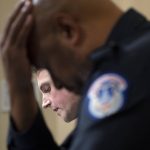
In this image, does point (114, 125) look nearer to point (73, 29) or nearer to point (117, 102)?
point (117, 102)

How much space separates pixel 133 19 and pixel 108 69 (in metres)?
0.12

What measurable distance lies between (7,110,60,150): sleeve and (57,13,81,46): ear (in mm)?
175

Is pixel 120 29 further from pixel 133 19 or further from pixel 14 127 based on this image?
pixel 14 127

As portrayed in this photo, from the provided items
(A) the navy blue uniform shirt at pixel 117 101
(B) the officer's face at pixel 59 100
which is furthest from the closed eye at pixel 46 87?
(A) the navy blue uniform shirt at pixel 117 101

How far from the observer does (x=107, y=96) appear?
0.64 m

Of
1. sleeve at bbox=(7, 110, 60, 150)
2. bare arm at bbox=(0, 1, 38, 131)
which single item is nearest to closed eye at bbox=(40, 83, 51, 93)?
sleeve at bbox=(7, 110, 60, 150)

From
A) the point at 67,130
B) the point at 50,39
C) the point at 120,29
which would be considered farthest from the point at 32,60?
the point at 67,130

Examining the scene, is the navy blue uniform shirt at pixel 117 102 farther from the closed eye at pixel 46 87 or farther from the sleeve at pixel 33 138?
the closed eye at pixel 46 87

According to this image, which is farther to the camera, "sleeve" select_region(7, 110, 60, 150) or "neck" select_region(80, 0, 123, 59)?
"sleeve" select_region(7, 110, 60, 150)

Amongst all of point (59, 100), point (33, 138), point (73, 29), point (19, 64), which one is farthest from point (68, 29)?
point (59, 100)

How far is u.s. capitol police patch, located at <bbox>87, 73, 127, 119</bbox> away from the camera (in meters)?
0.64

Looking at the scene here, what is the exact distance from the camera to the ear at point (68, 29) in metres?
0.72

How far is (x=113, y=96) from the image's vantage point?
2.10ft

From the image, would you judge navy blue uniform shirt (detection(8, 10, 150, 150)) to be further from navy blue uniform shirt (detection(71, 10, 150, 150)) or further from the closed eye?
the closed eye
